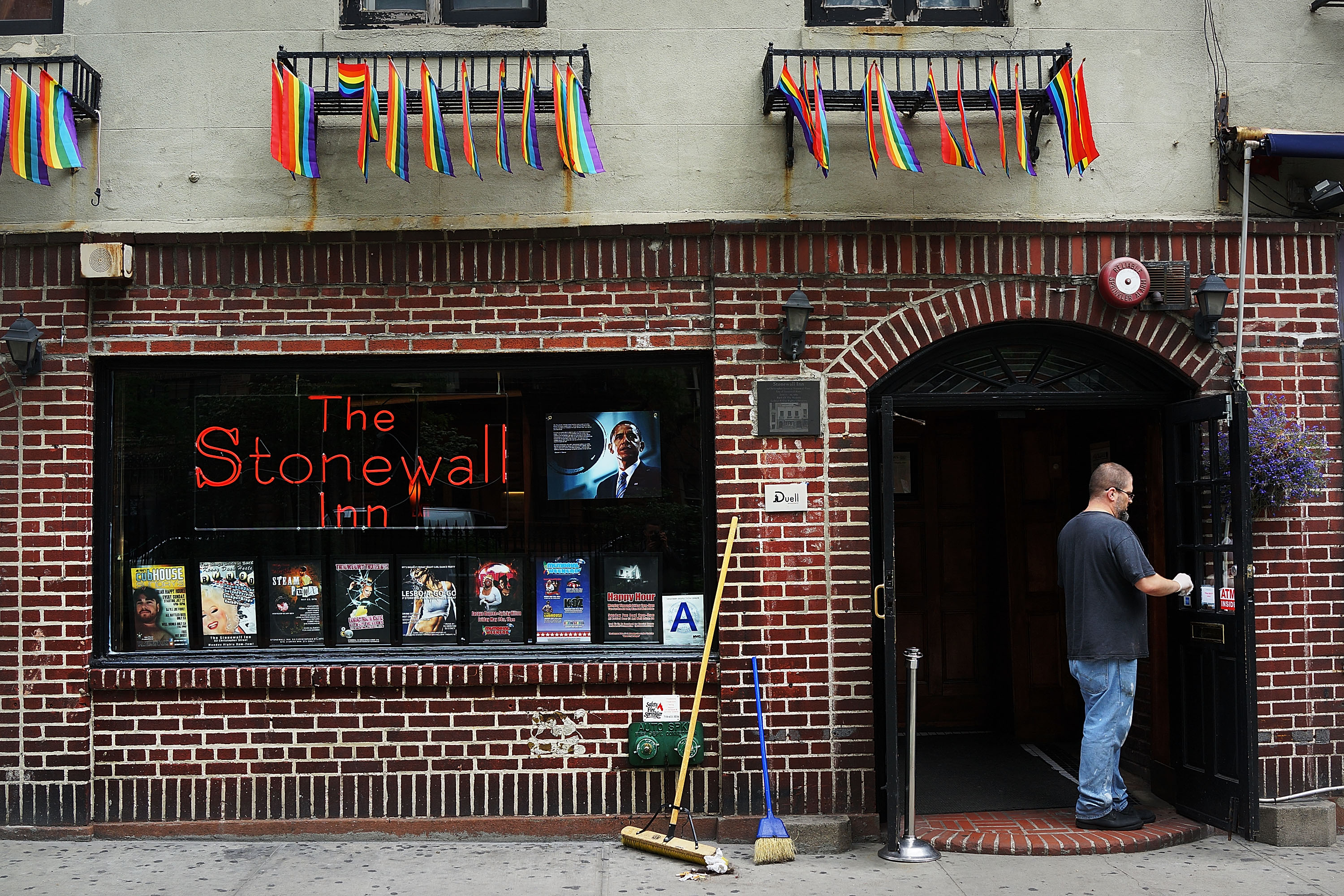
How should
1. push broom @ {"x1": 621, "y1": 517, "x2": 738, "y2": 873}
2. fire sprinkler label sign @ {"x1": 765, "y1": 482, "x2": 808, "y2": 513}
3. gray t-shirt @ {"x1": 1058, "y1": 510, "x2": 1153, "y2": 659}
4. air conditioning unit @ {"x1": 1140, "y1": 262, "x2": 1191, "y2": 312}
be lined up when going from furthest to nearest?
air conditioning unit @ {"x1": 1140, "y1": 262, "x2": 1191, "y2": 312}, fire sprinkler label sign @ {"x1": 765, "y1": 482, "x2": 808, "y2": 513}, gray t-shirt @ {"x1": 1058, "y1": 510, "x2": 1153, "y2": 659}, push broom @ {"x1": 621, "y1": 517, "x2": 738, "y2": 873}

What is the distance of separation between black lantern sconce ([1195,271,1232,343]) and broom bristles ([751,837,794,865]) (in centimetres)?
353

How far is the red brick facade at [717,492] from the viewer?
5695 mm

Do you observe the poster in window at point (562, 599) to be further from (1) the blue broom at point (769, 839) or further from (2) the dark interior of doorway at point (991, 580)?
(2) the dark interior of doorway at point (991, 580)

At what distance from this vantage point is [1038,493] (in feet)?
25.7

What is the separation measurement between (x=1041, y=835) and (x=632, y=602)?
2497 mm

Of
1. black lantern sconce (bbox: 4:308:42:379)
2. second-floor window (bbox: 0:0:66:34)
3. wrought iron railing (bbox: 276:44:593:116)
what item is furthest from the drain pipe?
second-floor window (bbox: 0:0:66:34)

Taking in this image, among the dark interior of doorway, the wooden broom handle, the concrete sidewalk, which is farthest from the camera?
the dark interior of doorway

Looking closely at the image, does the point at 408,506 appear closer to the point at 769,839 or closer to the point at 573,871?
the point at 573,871

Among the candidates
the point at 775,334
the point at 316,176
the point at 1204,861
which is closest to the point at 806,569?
the point at 775,334

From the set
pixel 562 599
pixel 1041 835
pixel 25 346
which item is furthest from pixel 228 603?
pixel 1041 835

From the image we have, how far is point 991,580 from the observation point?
317 inches

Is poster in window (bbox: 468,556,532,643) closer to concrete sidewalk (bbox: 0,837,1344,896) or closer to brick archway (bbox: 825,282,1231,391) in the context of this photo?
concrete sidewalk (bbox: 0,837,1344,896)

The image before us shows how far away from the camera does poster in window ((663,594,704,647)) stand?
233 inches

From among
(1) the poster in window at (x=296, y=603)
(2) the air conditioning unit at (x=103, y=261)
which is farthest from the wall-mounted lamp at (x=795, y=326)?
(2) the air conditioning unit at (x=103, y=261)
